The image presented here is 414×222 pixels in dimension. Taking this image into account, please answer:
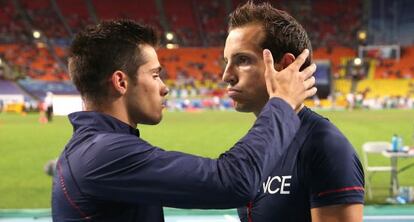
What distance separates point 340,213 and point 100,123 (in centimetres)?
99

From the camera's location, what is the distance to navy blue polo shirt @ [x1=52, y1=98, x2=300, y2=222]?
1.67 metres

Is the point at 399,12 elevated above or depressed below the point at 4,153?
above

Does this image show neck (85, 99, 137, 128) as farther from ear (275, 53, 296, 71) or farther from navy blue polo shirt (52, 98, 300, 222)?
ear (275, 53, 296, 71)

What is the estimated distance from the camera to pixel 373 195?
893 centimetres

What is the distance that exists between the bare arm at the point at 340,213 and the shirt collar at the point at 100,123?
823mm

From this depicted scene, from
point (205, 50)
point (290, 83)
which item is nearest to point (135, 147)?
point (290, 83)

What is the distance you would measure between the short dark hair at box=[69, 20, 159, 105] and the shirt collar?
0.25 feet

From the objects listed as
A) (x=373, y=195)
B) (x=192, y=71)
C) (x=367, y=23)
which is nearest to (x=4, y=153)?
(x=373, y=195)

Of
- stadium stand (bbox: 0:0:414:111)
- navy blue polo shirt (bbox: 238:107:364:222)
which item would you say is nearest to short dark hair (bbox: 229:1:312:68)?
navy blue polo shirt (bbox: 238:107:364:222)

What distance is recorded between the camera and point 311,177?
1.98 m

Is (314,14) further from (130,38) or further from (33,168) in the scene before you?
(130,38)

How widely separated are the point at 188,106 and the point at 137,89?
37170mm

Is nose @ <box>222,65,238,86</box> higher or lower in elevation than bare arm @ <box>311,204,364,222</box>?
higher

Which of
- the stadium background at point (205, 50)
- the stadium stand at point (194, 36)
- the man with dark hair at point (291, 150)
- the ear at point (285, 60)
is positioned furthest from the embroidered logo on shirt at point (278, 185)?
the stadium stand at point (194, 36)
